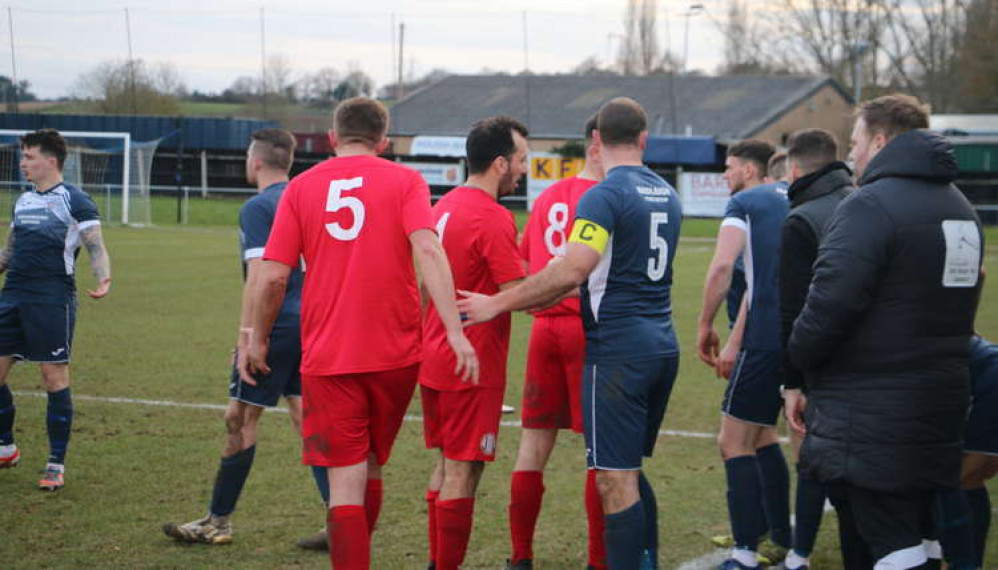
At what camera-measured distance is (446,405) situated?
202 inches

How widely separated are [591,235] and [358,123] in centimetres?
113

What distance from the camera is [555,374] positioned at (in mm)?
5723

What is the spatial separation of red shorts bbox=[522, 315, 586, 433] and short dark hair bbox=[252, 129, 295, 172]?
5.49 ft

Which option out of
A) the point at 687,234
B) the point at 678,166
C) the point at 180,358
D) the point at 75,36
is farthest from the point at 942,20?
the point at 180,358

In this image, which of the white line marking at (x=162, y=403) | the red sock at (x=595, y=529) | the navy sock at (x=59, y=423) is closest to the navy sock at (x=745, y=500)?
the red sock at (x=595, y=529)

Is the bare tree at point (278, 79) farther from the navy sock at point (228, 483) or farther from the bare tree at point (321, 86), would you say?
the navy sock at point (228, 483)

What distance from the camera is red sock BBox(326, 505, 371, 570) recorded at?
14.9 feet

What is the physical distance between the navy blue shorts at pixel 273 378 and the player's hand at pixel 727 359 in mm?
2297

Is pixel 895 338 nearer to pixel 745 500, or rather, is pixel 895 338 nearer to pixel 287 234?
pixel 745 500

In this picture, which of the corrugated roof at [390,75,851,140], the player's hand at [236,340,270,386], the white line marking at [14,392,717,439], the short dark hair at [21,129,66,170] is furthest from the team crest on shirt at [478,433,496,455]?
the corrugated roof at [390,75,851,140]

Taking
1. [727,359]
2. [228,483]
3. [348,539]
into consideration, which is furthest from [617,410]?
[228,483]

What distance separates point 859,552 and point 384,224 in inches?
92.0

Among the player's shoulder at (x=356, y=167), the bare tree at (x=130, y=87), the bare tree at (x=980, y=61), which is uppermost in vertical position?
the bare tree at (x=980, y=61)

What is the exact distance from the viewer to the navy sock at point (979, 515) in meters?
5.00
